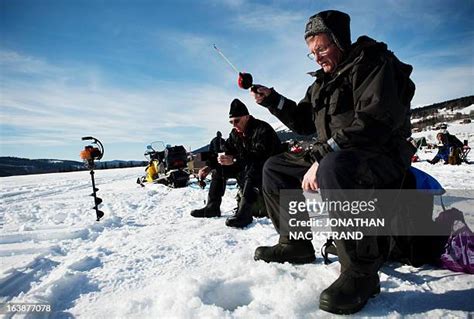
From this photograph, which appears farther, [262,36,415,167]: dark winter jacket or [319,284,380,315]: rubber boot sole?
[262,36,415,167]: dark winter jacket

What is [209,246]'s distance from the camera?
281 centimetres

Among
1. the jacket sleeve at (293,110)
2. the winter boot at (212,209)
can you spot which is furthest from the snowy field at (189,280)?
the jacket sleeve at (293,110)

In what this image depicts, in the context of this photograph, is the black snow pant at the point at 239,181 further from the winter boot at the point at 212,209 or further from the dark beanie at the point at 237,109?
the dark beanie at the point at 237,109

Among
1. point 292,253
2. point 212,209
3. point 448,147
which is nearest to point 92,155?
point 212,209

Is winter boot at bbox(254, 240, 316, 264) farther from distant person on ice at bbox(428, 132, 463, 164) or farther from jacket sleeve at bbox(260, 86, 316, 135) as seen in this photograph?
distant person on ice at bbox(428, 132, 463, 164)

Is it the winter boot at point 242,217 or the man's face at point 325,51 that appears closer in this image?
the man's face at point 325,51

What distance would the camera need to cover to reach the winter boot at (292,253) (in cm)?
220

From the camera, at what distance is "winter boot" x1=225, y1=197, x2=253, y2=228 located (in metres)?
3.55

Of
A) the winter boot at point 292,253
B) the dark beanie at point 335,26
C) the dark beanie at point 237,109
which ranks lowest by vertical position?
the winter boot at point 292,253

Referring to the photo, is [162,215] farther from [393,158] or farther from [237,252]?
[393,158]

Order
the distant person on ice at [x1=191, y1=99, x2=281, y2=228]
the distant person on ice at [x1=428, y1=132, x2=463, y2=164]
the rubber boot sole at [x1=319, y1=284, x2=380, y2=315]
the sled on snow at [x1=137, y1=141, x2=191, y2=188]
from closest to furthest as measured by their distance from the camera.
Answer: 1. the rubber boot sole at [x1=319, y1=284, x2=380, y2=315]
2. the distant person on ice at [x1=191, y1=99, x2=281, y2=228]
3. the sled on snow at [x1=137, y1=141, x2=191, y2=188]
4. the distant person on ice at [x1=428, y1=132, x2=463, y2=164]

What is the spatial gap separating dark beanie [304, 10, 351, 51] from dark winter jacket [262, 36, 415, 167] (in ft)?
0.52

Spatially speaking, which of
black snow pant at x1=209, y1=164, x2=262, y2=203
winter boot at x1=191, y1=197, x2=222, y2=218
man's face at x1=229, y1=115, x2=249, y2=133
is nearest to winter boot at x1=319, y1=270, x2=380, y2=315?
black snow pant at x1=209, y1=164, x2=262, y2=203

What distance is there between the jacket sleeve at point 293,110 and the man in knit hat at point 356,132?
43cm
